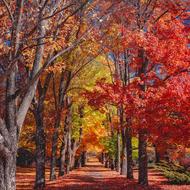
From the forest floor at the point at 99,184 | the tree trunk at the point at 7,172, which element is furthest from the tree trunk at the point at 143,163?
the tree trunk at the point at 7,172

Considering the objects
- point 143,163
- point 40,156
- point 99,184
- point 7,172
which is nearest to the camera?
point 7,172

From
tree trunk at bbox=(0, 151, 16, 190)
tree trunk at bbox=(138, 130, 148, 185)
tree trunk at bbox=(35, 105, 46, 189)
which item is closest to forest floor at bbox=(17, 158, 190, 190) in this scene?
tree trunk at bbox=(138, 130, 148, 185)

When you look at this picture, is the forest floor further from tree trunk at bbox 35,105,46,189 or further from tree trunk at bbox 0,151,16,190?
tree trunk at bbox 0,151,16,190

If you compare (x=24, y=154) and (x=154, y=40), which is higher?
(x=154, y=40)

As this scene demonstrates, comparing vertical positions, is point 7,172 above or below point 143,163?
below

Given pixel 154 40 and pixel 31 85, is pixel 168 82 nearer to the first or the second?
pixel 154 40

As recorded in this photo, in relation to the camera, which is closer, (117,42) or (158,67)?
(117,42)

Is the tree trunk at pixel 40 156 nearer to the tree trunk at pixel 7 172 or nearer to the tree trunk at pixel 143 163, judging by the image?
the tree trunk at pixel 143 163

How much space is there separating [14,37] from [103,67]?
24577 mm

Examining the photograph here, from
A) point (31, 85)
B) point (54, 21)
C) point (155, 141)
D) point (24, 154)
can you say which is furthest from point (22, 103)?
point (24, 154)

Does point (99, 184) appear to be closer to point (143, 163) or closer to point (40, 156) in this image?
point (143, 163)

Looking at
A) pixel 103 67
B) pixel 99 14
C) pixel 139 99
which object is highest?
pixel 103 67

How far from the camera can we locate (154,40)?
20609 mm

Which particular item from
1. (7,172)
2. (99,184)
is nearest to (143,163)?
(99,184)
